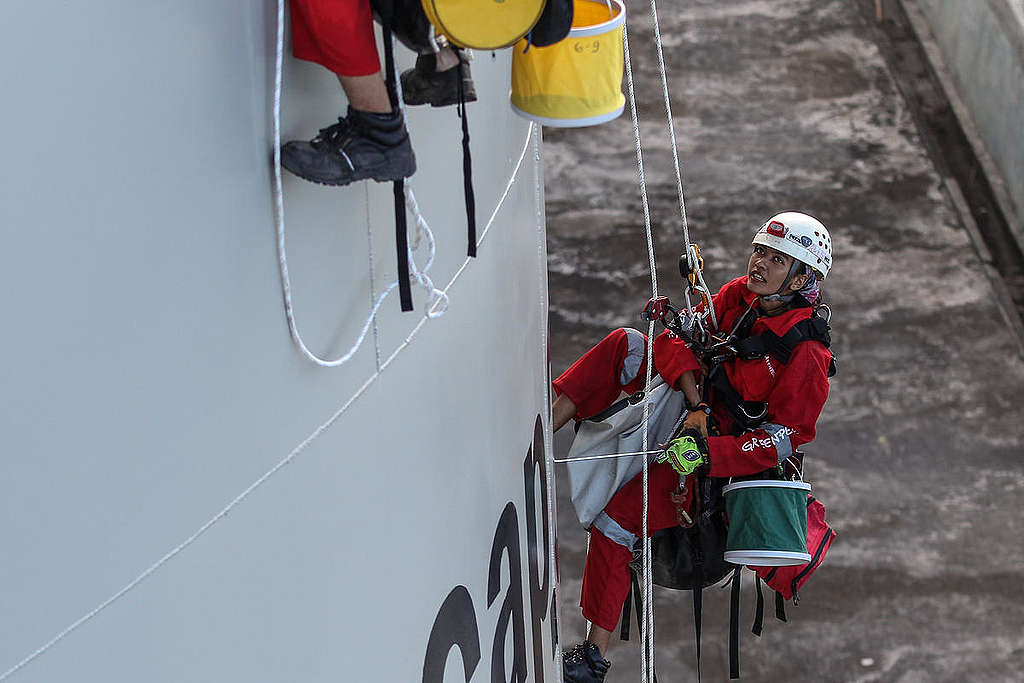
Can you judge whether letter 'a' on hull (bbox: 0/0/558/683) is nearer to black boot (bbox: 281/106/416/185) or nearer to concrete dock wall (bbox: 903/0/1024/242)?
black boot (bbox: 281/106/416/185)

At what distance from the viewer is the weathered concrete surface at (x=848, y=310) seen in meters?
8.35

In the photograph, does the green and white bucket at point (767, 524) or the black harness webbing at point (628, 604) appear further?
the black harness webbing at point (628, 604)

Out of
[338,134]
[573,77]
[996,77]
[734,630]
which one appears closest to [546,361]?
[734,630]

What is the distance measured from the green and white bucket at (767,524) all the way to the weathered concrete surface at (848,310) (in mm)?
931

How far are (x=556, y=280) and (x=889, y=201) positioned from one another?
12.3 feet

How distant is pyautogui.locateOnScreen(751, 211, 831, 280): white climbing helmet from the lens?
4660mm

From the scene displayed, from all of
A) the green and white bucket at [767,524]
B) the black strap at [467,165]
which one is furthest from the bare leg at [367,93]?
the green and white bucket at [767,524]

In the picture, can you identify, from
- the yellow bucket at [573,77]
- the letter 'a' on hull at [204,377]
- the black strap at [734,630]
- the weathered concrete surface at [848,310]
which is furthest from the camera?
the weathered concrete surface at [848,310]

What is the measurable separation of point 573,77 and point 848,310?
31.1 ft

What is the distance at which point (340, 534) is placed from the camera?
2.39 metres

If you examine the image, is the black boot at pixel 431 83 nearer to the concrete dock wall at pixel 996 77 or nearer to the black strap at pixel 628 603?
the black strap at pixel 628 603

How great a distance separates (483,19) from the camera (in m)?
2.13

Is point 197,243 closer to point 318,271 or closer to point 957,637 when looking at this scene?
point 318,271

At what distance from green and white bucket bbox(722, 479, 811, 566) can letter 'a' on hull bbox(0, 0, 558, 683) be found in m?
2.03
